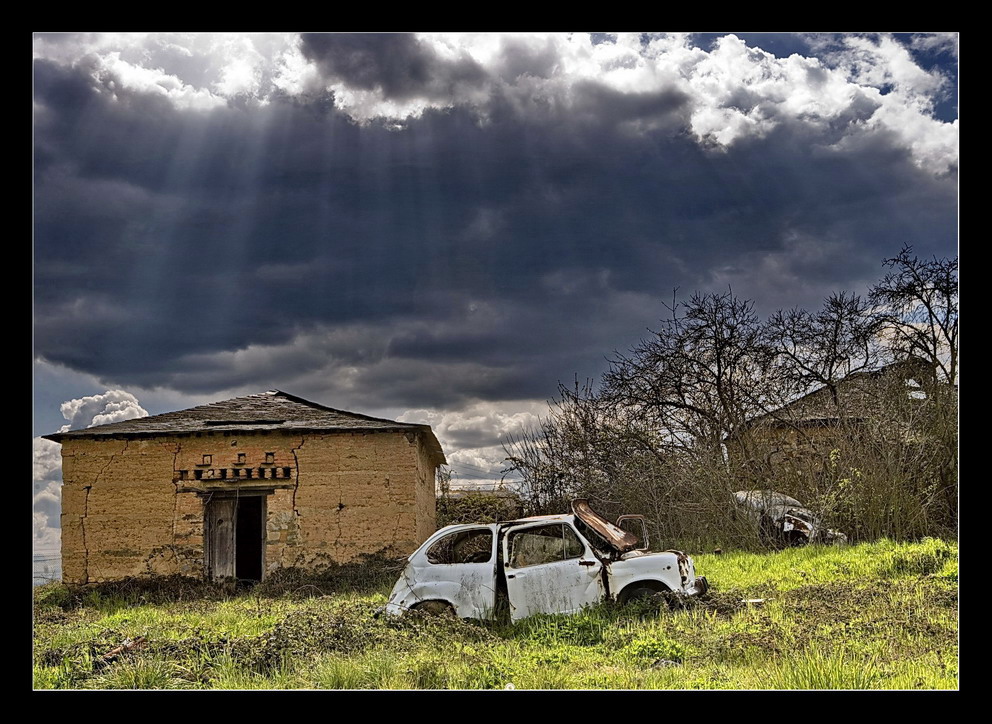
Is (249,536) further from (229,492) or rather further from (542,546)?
(542,546)

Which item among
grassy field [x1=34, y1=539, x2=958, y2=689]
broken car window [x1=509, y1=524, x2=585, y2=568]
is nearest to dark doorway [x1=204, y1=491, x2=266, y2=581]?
grassy field [x1=34, y1=539, x2=958, y2=689]

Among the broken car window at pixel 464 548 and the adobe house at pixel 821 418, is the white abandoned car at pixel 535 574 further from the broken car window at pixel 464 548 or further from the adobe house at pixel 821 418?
the adobe house at pixel 821 418

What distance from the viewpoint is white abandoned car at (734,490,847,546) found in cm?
1580

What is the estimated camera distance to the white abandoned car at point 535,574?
976 centimetres

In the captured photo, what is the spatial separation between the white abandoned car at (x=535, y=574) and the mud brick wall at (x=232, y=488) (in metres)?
5.27

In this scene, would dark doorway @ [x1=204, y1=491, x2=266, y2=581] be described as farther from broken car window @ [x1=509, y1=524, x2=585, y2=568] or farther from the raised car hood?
the raised car hood

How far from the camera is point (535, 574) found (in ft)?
32.3

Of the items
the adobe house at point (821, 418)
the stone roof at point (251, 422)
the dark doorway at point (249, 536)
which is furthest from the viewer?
the dark doorway at point (249, 536)

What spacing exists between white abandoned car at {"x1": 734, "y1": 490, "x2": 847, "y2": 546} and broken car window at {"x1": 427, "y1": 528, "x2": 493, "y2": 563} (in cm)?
799

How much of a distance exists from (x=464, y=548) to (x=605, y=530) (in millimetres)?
1776

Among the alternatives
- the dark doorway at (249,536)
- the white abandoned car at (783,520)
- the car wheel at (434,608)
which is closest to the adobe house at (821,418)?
the white abandoned car at (783,520)

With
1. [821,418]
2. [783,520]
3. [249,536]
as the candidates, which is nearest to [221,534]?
[249,536]
